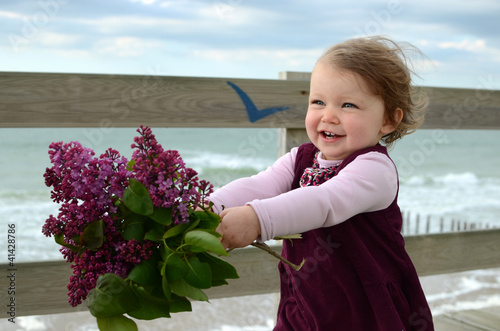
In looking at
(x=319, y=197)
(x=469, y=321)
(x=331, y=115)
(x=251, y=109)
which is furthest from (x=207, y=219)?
(x=469, y=321)

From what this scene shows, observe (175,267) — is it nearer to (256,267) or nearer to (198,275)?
(198,275)

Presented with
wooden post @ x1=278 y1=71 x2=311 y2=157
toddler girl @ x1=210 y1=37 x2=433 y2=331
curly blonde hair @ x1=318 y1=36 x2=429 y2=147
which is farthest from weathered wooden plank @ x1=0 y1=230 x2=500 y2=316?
curly blonde hair @ x1=318 y1=36 x2=429 y2=147

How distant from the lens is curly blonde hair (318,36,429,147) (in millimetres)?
1647

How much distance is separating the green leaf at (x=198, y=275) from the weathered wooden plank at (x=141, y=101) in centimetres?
147

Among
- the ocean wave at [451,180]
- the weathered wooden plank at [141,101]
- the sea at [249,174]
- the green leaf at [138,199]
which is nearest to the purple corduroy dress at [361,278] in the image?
the green leaf at [138,199]

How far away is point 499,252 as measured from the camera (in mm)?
3557

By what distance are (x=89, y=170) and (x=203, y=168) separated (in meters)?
16.5

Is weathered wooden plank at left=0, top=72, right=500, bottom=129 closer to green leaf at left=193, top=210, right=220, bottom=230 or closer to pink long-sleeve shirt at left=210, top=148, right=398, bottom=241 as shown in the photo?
pink long-sleeve shirt at left=210, top=148, right=398, bottom=241

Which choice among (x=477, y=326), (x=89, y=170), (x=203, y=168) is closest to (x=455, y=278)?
(x=477, y=326)

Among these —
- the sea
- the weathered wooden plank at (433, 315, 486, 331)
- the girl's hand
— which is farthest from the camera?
the sea

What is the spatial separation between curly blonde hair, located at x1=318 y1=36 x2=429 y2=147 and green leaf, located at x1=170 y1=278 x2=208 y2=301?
0.81 metres

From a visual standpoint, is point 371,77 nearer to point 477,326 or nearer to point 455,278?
point 477,326

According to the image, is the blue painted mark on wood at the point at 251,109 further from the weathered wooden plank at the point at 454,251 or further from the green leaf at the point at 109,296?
the green leaf at the point at 109,296

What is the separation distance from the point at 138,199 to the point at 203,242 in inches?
6.2
